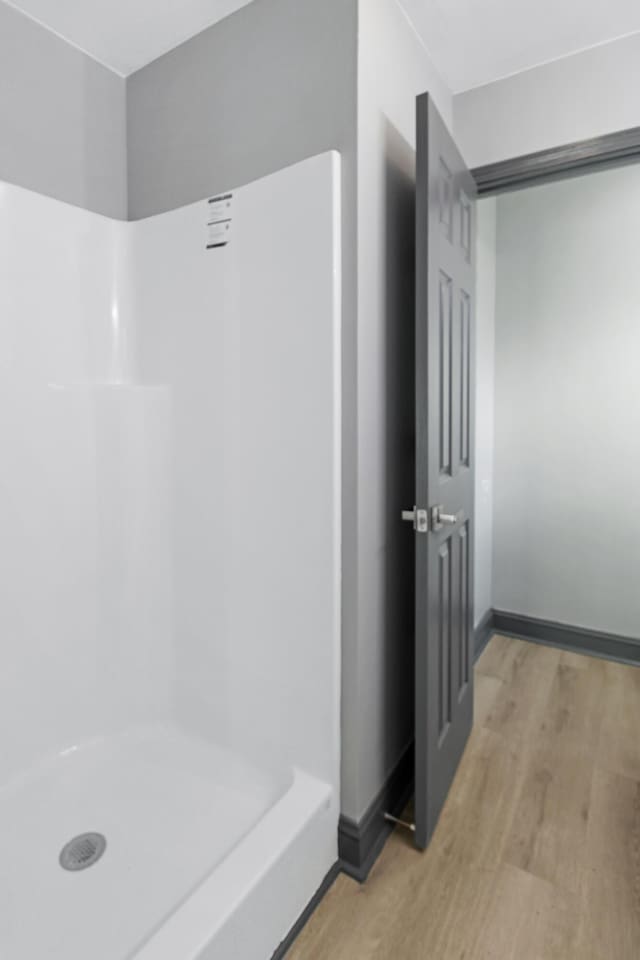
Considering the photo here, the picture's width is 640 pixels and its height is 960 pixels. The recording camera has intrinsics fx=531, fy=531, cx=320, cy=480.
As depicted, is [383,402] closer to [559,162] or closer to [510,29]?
[559,162]

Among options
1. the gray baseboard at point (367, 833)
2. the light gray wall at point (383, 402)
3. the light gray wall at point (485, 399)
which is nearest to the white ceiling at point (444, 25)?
the light gray wall at point (383, 402)

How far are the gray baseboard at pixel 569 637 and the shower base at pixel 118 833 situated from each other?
76.3 inches

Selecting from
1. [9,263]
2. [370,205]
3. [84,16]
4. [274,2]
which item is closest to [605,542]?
[370,205]

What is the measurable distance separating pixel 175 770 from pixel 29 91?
2.18 metres

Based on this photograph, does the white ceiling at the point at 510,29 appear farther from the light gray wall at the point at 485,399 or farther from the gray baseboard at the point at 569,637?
the gray baseboard at the point at 569,637

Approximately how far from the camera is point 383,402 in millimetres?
1585

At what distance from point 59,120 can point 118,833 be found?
2.18m

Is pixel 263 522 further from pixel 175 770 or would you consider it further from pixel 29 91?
pixel 29 91

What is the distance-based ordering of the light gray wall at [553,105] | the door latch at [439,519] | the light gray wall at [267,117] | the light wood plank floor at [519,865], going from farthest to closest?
1. the light gray wall at [553,105]
2. the door latch at [439,519]
3. the light gray wall at [267,117]
4. the light wood plank floor at [519,865]

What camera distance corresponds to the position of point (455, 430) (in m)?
1.80

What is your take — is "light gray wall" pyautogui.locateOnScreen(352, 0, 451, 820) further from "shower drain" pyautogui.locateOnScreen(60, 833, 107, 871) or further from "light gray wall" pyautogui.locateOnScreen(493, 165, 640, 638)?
"light gray wall" pyautogui.locateOnScreen(493, 165, 640, 638)

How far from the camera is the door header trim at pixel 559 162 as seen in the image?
1.80 m

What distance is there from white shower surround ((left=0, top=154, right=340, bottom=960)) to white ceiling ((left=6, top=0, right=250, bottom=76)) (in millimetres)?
571

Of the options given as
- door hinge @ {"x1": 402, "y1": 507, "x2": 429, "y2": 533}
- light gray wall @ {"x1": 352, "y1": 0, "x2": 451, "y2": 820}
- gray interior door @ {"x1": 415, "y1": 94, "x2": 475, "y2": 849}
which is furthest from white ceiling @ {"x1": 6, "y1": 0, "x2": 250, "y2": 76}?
door hinge @ {"x1": 402, "y1": 507, "x2": 429, "y2": 533}
